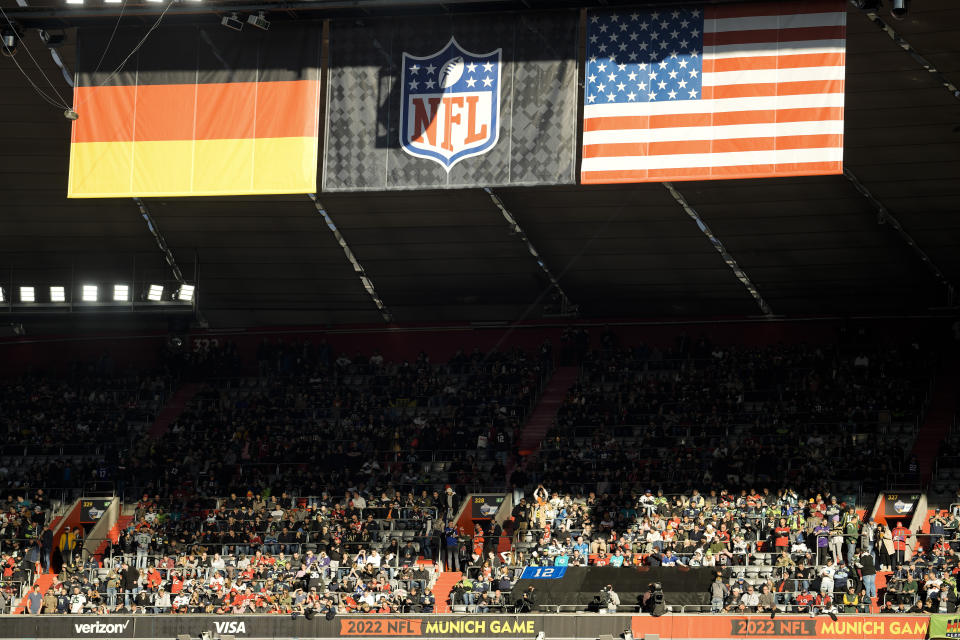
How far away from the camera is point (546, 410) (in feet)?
145

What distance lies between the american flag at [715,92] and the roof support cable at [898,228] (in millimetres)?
9039

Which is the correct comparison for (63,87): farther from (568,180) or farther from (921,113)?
(921,113)

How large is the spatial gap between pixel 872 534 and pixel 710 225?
9.63 meters

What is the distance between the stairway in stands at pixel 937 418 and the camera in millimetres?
39081

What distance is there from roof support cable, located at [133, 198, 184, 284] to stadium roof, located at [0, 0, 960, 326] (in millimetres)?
236

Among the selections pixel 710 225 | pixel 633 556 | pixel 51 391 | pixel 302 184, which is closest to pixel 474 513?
pixel 633 556

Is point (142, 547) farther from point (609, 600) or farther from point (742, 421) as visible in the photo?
point (742, 421)

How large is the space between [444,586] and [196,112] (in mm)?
13087

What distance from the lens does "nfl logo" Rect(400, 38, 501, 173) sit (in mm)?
29344

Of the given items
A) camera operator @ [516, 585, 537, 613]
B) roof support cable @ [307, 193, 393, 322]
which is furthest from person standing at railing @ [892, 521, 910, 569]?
roof support cable @ [307, 193, 393, 322]

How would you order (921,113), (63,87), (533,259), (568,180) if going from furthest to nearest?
(533,259) → (63,87) → (921,113) → (568,180)

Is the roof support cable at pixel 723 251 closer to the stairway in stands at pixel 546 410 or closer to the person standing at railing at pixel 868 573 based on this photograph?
the stairway in stands at pixel 546 410

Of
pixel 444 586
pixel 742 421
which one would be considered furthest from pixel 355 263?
pixel 742 421

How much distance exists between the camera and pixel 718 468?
38.8m
